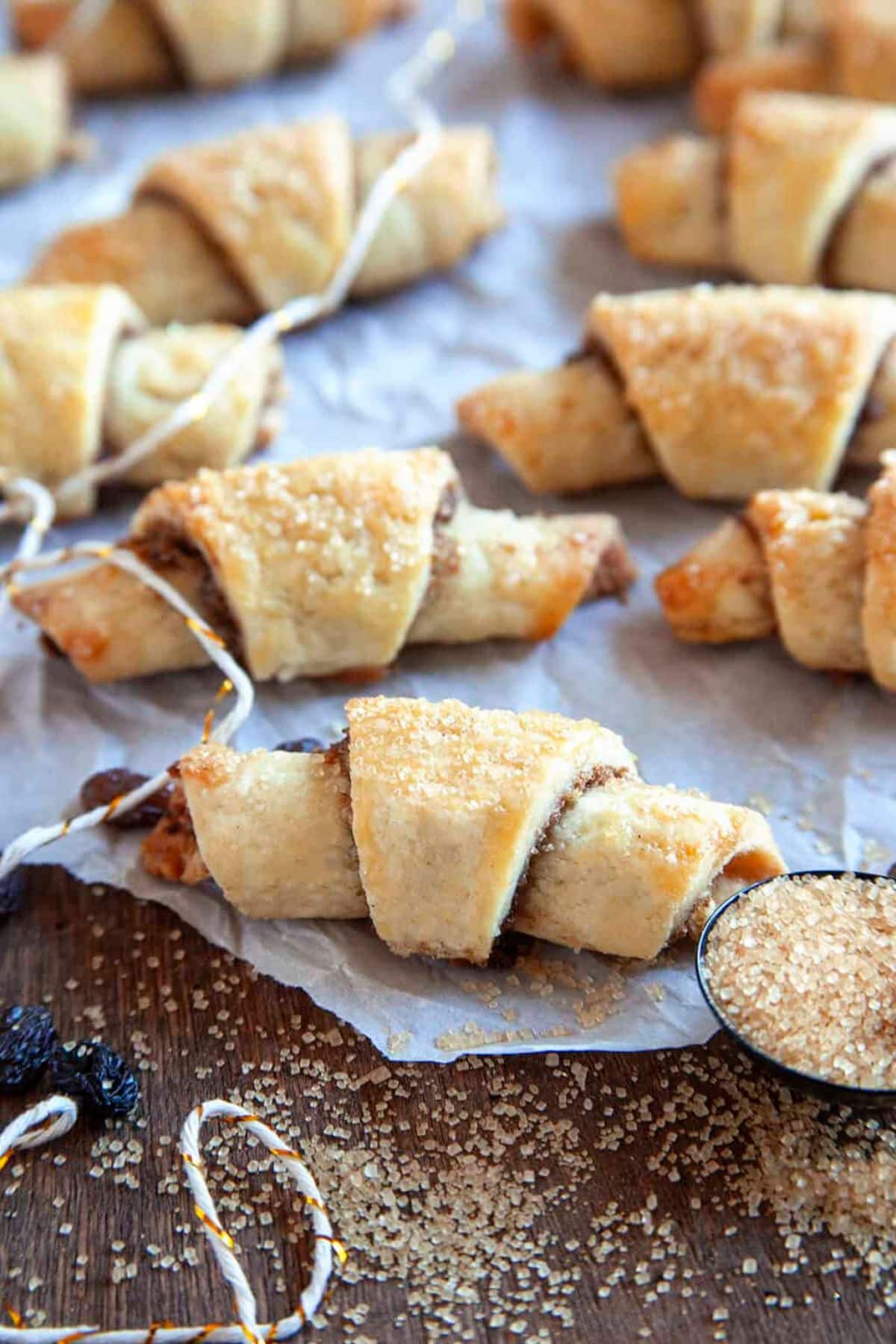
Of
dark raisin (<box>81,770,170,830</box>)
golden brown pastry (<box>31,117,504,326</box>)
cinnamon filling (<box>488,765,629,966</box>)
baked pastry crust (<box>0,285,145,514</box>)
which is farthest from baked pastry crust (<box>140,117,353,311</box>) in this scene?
cinnamon filling (<box>488,765,629,966</box>)

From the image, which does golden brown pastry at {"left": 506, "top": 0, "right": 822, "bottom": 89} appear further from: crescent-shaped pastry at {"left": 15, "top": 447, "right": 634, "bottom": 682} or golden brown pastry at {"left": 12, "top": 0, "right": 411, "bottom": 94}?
crescent-shaped pastry at {"left": 15, "top": 447, "right": 634, "bottom": 682}

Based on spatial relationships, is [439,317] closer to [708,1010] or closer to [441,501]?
[441,501]

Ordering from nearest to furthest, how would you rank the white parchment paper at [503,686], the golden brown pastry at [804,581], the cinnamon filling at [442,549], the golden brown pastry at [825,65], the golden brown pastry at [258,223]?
the white parchment paper at [503,686]
the golden brown pastry at [804,581]
the cinnamon filling at [442,549]
the golden brown pastry at [258,223]
the golden brown pastry at [825,65]

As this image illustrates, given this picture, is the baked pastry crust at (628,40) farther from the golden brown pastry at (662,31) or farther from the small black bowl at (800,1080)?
the small black bowl at (800,1080)

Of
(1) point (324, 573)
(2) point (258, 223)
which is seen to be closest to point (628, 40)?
(2) point (258, 223)

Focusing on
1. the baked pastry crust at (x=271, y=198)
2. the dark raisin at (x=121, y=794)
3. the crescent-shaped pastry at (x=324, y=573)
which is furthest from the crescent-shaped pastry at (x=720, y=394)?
the dark raisin at (x=121, y=794)

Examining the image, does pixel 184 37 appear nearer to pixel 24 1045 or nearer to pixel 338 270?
pixel 338 270
